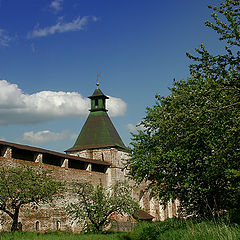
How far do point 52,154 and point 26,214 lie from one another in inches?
168

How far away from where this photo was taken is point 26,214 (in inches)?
795

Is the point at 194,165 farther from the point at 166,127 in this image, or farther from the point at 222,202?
the point at 166,127

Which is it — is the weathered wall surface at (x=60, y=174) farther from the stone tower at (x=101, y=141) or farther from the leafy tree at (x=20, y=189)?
the leafy tree at (x=20, y=189)

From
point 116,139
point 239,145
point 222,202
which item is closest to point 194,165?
point 222,202

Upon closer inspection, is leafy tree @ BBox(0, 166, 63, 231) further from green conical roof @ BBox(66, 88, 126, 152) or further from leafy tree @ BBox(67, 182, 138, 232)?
green conical roof @ BBox(66, 88, 126, 152)

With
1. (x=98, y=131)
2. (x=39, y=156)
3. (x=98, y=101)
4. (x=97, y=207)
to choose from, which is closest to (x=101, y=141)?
(x=98, y=131)

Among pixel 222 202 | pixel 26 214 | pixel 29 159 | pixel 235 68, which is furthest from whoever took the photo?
pixel 29 159

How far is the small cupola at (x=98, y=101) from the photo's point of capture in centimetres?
3491

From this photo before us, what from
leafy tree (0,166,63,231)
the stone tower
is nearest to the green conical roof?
the stone tower

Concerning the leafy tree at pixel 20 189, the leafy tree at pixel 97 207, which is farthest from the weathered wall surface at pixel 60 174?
the leafy tree at pixel 20 189

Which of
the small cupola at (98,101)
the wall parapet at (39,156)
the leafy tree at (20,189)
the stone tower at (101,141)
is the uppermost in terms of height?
the small cupola at (98,101)

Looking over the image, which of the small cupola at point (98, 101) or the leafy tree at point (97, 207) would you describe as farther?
the small cupola at point (98, 101)

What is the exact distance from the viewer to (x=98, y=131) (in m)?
33.6

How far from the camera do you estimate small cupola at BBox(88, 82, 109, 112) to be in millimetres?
34906
